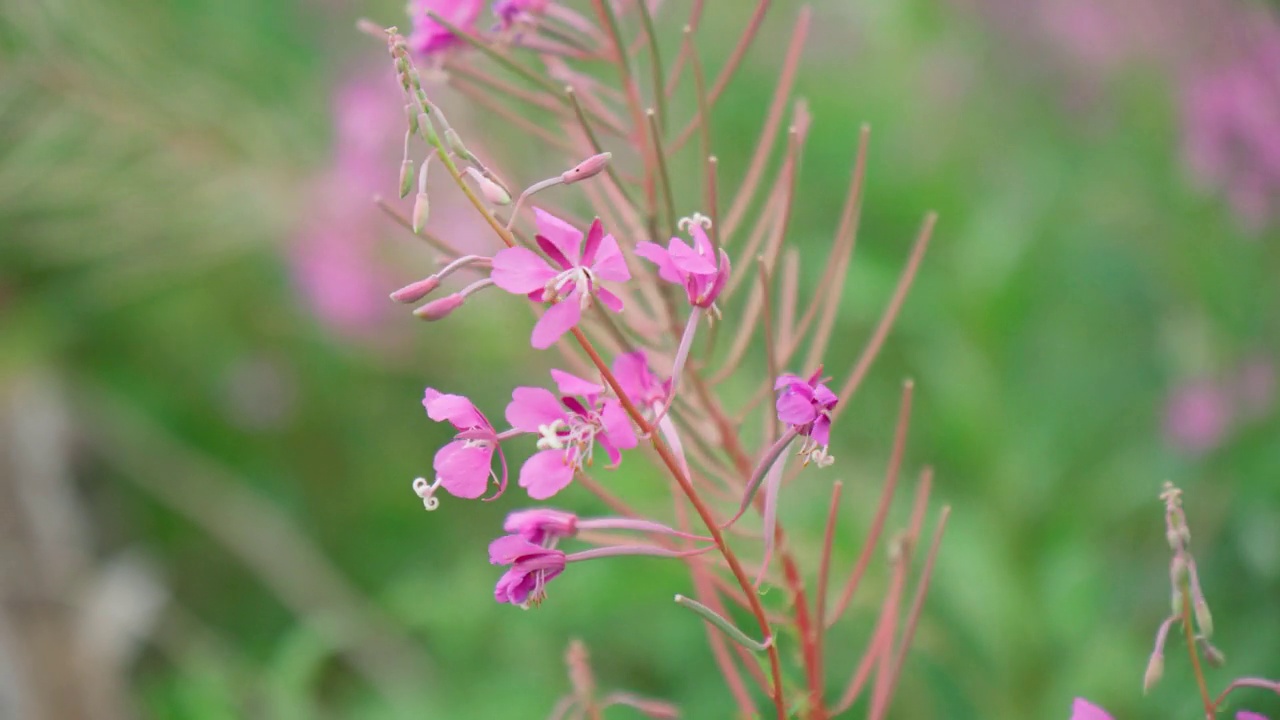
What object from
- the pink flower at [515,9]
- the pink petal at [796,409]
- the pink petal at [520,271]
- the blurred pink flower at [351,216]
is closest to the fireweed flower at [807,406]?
the pink petal at [796,409]

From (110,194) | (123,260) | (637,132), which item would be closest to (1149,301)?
(637,132)

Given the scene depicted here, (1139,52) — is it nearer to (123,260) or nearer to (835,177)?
(835,177)

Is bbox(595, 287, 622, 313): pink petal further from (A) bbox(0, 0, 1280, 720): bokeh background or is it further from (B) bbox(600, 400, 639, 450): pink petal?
(A) bbox(0, 0, 1280, 720): bokeh background

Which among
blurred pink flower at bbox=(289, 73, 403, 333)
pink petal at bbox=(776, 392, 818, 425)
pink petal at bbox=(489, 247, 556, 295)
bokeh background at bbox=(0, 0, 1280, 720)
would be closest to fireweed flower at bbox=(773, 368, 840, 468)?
pink petal at bbox=(776, 392, 818, 425)

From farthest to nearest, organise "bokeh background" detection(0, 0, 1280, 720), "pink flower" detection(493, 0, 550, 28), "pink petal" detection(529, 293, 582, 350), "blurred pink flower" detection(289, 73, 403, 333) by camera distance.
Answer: "blurred pink flower" detection(289, 73, 403, 333)
"bokeh background" detection(0, 0, 1280, 720)
"pink flower" detection(493, 0, 550, 28)
"pink petal" detection(529, 293, 582, 350)

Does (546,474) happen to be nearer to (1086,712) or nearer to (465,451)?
(465,451)

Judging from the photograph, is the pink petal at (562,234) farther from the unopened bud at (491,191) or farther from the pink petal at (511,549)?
the pink petal at (511,549)
